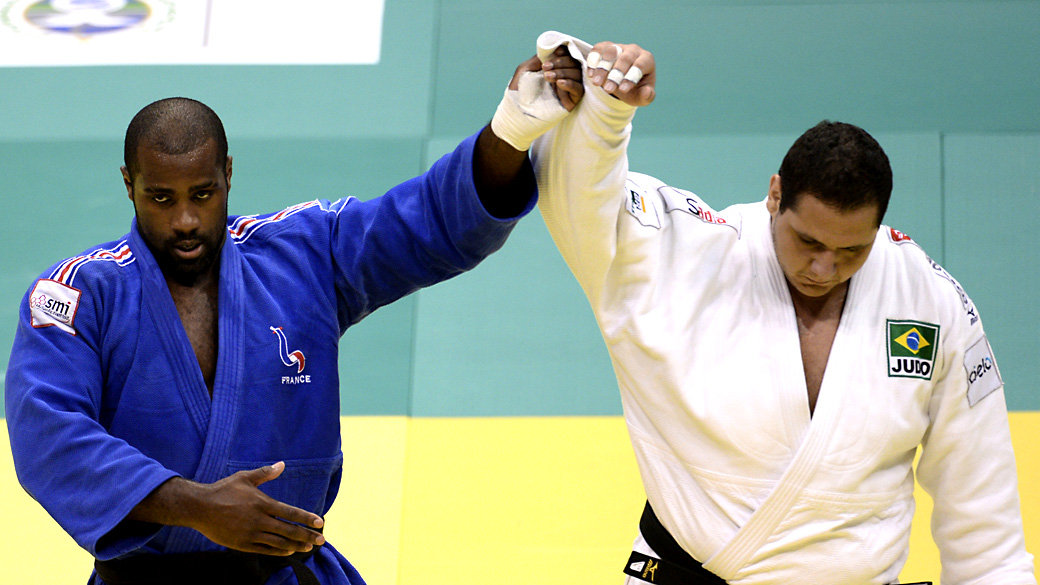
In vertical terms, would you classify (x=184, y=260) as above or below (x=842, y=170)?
below

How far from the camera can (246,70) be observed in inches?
195

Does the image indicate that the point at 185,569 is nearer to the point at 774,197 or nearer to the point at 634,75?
the point at 634,75

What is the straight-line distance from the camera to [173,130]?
196 cm

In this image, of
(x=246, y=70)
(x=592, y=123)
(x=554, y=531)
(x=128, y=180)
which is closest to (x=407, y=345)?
(x=554, y=531)

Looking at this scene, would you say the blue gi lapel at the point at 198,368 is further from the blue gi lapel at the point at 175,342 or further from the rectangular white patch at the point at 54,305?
the rectangular white patch at the point at 54,305

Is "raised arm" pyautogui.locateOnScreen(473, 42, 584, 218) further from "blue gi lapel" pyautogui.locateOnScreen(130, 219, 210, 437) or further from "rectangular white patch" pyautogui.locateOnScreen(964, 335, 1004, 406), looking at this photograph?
"rectangular white patch" pyautogui.locateOnScreen(964, 335, 1004, 406)

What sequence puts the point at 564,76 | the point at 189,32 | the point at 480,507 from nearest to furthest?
the point at 564,76 < the point at 480,507 < the point at 189,32

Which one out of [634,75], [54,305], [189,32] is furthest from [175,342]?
[189,32]

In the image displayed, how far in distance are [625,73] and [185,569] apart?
1.10 metres

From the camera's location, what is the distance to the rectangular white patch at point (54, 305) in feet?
6.28

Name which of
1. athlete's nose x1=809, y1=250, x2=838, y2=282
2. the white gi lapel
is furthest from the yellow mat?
athlete's nose x1=809, y1=250, x2=838, y2=282

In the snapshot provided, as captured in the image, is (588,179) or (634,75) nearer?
(634,75)

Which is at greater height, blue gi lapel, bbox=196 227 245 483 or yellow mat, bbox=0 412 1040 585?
blue gi lapel, bbox=196 227 245 483

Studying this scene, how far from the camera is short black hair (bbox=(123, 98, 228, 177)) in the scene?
76.6 inches
